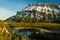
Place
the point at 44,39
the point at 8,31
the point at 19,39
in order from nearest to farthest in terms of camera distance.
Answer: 1. the point at 8,31
2. the point at 19,39
3. the point at 44,39

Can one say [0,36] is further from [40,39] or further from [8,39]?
[40,39]

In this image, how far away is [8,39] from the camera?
16344 mm

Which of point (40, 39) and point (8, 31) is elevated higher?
point (8, 31)

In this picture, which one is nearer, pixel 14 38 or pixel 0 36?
pixel 0 36

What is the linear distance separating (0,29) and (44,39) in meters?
41.0

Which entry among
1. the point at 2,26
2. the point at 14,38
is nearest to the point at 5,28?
the point at 2,26

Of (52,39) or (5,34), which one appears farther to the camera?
(52,39)

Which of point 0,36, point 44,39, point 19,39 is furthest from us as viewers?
point 44,39

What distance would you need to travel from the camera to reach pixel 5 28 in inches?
A: 656

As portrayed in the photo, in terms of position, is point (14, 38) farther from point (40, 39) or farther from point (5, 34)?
point (40, 39)

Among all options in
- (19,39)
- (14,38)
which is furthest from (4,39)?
(19,39)

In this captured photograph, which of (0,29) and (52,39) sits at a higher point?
(0,29)

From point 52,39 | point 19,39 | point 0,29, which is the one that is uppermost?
point 0,29

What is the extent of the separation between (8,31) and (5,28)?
43 cm
